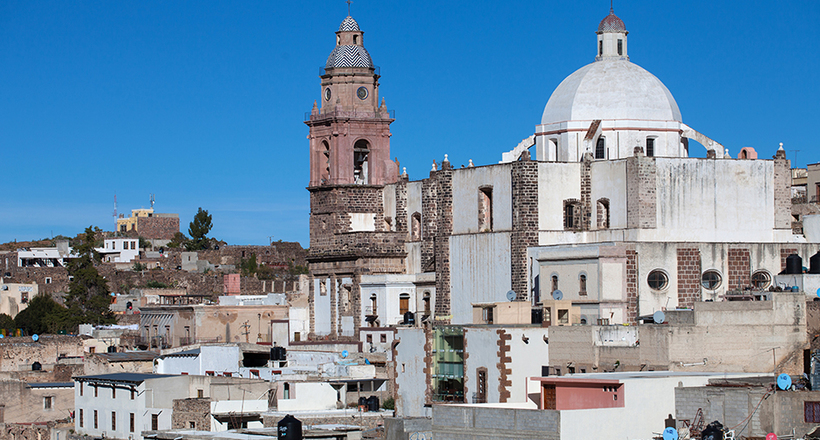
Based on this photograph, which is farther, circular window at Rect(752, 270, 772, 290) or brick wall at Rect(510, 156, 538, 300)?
brick wall at Rect(510, 156, 538, 300)

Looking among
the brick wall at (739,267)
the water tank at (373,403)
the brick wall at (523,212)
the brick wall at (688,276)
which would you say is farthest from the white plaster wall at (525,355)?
the brick wall at (523,212)

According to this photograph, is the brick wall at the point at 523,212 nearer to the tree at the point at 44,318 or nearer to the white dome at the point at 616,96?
the white dome at the point at 616,96

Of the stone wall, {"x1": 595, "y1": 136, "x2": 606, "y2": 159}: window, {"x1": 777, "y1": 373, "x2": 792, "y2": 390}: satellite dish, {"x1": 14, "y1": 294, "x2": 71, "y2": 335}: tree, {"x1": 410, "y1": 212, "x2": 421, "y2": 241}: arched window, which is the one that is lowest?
the stone wall

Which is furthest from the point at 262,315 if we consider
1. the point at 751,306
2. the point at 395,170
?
the point at 751,306

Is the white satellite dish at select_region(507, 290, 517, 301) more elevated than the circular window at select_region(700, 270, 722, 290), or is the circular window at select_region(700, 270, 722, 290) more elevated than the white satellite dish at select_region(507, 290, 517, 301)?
the circular window at select_region(700, 270, 722, 290)

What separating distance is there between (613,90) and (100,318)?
131 ft

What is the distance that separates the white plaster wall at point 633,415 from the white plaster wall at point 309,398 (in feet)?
49.7

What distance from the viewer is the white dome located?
207 ft

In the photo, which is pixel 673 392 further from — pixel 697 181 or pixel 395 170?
pixel 395 170

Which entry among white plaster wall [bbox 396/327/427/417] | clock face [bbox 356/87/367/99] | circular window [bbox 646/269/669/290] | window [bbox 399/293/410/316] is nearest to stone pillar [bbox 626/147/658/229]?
circular window [bbox 646/269/669/290]

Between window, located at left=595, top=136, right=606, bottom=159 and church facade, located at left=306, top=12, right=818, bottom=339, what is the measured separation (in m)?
0.08

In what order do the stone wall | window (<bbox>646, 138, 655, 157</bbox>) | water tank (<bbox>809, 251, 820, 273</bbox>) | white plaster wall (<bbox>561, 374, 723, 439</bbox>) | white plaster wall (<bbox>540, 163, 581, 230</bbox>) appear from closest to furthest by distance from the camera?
white plaster wall (<bbox>561, 374, 723, 439</bbox>)
the stone wall
water tank (<bbox>809, 251, 820, 273</bbox>)
white plaster wall (<bbox>540, 163, 581, 230</bbox>)
window (<bbox>646, 138, 655, 157</bbox>)

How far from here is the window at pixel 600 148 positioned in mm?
63219

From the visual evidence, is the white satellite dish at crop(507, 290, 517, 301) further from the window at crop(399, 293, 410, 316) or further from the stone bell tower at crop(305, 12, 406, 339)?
the stone bell tower at crop(305, 12, 406, 339)
